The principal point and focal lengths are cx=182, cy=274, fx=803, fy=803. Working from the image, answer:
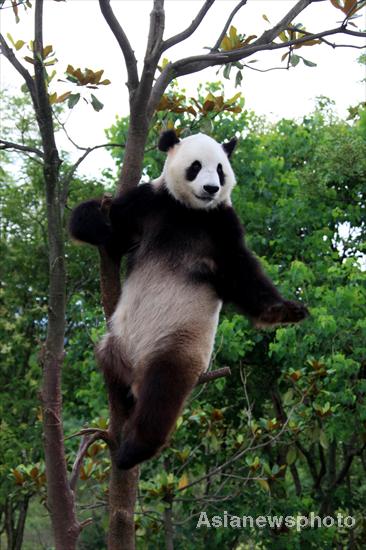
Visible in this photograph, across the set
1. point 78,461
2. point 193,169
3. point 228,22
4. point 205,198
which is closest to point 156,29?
point 228,22

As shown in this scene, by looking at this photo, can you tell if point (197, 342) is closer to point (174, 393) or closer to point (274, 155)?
point (174, 393)

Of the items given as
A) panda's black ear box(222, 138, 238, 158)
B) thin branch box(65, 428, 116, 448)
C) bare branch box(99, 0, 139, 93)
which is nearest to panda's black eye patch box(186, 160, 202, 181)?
panda's black ear box(222, 138, 238, 158)

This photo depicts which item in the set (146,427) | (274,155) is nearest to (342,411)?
(274,155)

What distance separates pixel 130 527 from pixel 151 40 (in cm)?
228

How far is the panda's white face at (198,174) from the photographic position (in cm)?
427

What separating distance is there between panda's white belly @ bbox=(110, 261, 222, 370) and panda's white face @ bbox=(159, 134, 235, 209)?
16.3 inches

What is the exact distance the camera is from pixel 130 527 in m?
3.57

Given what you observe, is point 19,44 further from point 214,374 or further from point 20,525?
point 20,525

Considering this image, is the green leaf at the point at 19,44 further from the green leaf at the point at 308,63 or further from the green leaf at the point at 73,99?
the green leaf at the point at 308,63

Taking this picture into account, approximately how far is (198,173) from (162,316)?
0.80 meters

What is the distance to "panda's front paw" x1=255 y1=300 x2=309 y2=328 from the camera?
163 inches

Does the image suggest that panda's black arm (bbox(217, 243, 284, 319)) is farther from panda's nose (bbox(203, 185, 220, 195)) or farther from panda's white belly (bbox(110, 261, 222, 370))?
panda's nose (bbox(203, 185, 220, 195))

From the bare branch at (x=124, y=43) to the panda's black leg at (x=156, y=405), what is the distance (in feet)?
4.42

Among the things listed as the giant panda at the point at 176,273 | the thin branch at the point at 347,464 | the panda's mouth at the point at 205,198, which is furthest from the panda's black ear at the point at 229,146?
the thin branch at the point at 347,464
